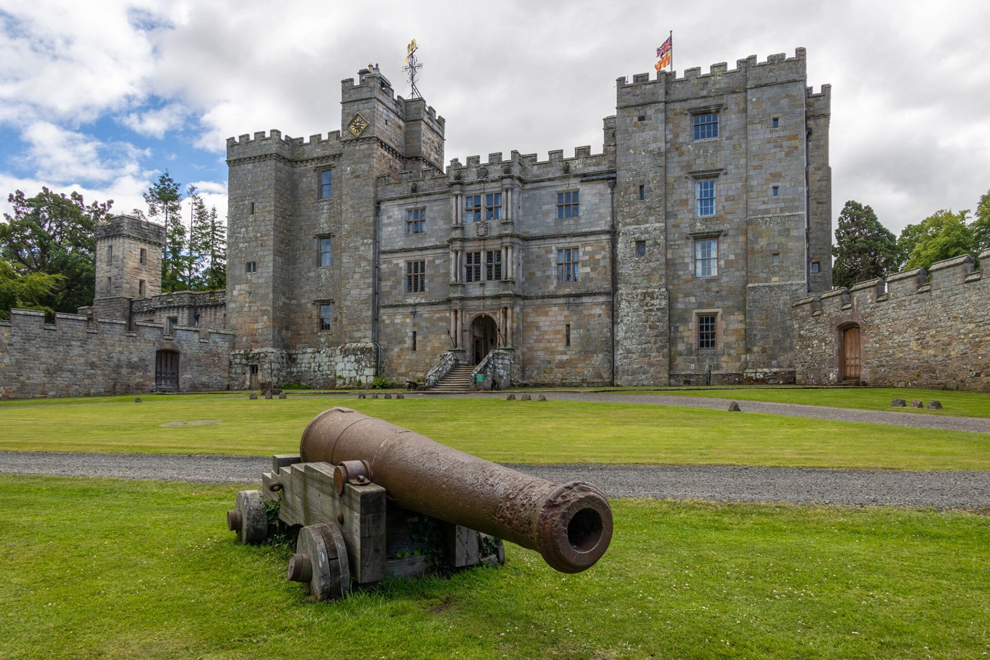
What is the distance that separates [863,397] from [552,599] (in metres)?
19.7

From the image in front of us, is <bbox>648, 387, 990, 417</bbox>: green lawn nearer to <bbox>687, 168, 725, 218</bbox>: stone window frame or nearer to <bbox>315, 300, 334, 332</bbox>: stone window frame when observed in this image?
<bbox>687, 168, 725, 218</bbox>: stone window frame

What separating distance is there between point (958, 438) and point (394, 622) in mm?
11837

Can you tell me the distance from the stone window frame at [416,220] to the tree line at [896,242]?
28.6 m

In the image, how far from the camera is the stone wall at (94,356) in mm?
31312

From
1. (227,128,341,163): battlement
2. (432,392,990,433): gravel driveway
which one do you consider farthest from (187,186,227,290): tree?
(432,392,990,433): gravel driveway

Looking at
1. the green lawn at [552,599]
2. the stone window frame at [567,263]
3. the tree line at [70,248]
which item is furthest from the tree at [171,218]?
the green lawn at [552,599]

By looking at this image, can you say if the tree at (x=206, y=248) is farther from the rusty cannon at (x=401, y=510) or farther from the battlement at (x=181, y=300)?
the rusty cannon at (x=401, y=510)

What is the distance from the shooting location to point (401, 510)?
472 centimetres

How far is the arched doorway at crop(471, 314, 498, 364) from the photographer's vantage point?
3711cm

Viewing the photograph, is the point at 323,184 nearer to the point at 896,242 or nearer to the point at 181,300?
the point at 181,300

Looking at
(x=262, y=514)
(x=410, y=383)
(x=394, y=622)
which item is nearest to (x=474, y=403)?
(x=410, y=383)

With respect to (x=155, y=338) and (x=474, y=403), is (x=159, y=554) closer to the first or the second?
(x=474, y=403)

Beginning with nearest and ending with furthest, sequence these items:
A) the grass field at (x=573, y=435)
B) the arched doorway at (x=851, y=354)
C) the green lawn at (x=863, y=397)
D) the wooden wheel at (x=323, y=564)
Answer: the wooden wheel at (x=323, y=564) < the grass field at (x=573, y=435) < the green lawn at (x=863, y=397) < the arched doorway at (x=851, y=354)

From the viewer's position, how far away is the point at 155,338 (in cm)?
3697
